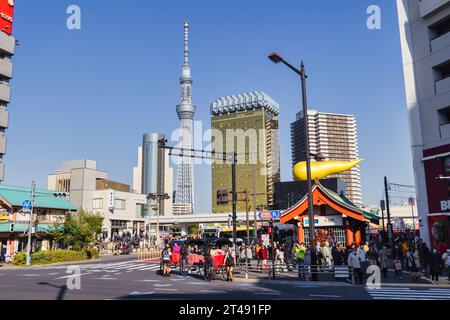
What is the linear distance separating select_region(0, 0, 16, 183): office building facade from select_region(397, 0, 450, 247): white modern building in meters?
54.9

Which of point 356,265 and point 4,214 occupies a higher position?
point 4,214

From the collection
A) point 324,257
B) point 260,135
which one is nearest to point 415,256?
point 324,257

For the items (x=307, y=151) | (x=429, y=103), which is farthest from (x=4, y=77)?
(x=429, y=103)

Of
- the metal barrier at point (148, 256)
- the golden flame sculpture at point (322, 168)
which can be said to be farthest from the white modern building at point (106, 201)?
the golden flame sculpture at point (322, 168)

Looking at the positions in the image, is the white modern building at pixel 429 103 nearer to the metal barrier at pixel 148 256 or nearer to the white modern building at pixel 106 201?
the metal barrier at pixel 148 256

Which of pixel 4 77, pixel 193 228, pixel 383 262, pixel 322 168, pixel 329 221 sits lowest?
pixel 383 262

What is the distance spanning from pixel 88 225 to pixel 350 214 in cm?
2778

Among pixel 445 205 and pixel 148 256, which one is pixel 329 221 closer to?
pixel 445 205

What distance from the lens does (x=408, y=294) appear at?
14805 mm

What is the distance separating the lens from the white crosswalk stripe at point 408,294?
543 inches

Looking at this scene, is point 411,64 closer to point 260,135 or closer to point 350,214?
point 350,214

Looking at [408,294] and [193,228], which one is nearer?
[408,294]

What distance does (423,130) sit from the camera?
28.1 metres

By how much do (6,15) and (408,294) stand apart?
219 feet
